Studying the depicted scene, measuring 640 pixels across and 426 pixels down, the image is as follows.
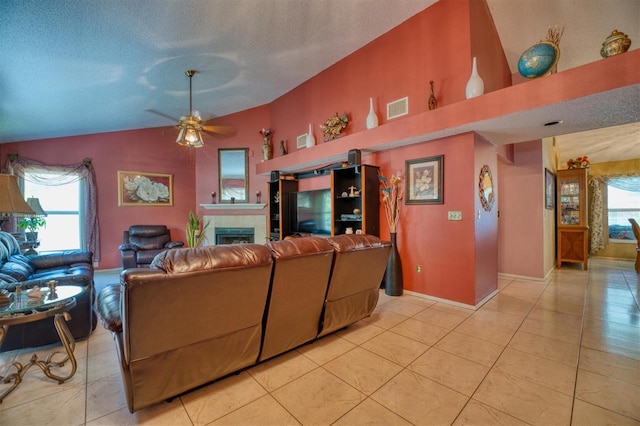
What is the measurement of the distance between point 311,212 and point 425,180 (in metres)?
2.28

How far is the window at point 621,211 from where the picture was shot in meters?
6.38

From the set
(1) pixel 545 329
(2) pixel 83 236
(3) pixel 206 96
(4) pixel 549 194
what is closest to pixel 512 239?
(4) pixel 549 194

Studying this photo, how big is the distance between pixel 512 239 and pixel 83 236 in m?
A: 8.65

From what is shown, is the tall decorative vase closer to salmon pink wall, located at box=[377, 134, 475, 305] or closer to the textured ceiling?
salmon pink wall, located at box=[377, 134, 475, 305]

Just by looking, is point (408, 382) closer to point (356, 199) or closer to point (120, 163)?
point (356, 199)

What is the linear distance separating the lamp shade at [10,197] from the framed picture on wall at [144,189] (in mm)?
4436

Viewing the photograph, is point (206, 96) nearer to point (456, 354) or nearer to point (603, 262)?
point (456, 354)

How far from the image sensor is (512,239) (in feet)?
16.1

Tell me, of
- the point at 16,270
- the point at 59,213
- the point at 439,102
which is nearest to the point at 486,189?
the point at 439,102

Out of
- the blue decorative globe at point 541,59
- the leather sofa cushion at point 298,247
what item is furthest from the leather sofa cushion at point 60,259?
the blue decorative globe at point 541,59

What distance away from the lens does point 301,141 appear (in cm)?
564

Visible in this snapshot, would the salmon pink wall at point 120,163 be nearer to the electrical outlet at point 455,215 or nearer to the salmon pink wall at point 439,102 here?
the salmon pink wall at point 439,102

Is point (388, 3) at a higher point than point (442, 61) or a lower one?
higher

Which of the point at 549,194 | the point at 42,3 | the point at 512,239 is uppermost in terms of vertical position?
the point at 42,3
